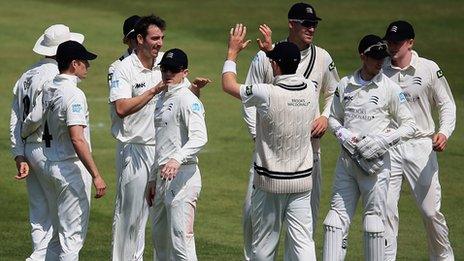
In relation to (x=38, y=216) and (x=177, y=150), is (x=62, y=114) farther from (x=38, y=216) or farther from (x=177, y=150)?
(x=38, y=216)

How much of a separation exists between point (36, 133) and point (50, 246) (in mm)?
1050

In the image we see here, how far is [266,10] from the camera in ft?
105

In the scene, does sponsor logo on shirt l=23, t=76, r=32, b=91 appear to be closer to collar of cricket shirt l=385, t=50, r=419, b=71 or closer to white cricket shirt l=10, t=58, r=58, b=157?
white cricket shirt l=10, t=58, r=58, b=157

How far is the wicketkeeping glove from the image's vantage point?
39.7 feet

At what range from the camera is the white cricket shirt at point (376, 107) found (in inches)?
482

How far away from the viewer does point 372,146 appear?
39.8ft

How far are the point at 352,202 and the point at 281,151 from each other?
1.22m

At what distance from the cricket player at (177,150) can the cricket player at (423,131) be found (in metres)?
2.28

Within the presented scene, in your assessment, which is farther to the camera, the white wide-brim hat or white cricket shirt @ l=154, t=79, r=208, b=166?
the white wide-brim hat

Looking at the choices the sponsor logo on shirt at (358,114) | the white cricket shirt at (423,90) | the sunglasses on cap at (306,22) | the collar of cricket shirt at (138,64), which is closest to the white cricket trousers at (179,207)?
the collar of cricket shirt at (138,64)

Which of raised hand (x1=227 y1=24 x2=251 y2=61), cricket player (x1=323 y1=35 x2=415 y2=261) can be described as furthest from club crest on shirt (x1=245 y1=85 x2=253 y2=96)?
cricket player (x1=323 y1=35 x2=415 y2=261)

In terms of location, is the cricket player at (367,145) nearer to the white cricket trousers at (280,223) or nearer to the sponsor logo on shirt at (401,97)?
the sponsor logo on shirt at (401,97)

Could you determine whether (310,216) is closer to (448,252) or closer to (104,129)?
(448,252)

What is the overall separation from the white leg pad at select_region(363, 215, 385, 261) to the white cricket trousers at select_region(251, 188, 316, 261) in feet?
2.42
